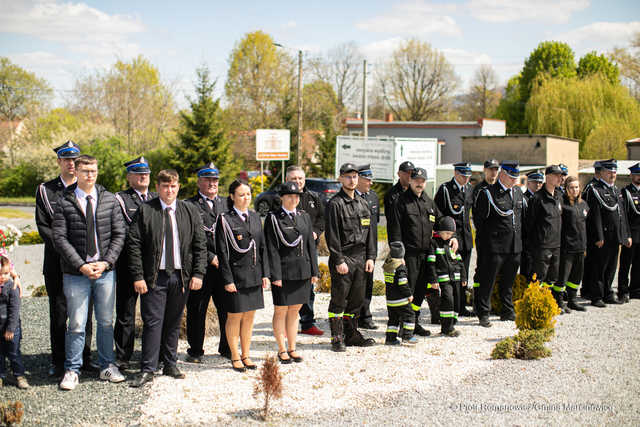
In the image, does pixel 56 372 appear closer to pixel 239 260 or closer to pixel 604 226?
pixel 239 260

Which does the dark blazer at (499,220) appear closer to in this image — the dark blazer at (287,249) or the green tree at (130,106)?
the dark blazer at (287,249)

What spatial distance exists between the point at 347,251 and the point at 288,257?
3.10ft

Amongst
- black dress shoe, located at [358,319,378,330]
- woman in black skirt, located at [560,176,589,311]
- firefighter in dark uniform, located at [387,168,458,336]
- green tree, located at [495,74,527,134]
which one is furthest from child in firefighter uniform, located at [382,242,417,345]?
green tree, located at [495,74,527,134]

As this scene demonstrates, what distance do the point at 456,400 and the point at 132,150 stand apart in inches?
1468

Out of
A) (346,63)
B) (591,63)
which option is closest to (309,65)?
(346,63)

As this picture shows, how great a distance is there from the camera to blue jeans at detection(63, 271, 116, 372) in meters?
5.29

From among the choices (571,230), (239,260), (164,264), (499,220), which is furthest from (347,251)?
(571,230)

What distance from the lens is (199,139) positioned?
3108 centimetres

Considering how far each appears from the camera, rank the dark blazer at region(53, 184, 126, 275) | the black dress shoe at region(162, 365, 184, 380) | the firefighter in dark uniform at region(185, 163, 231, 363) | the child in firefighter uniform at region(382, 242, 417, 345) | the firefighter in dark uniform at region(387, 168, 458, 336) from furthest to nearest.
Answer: the firefighter in dark uniform at region(387, 168, 458, 336)
the child in firefighter uniform at region(382, 242, 417, 345)
the firefighter in dark uniform at region(185, 163, 231, 363)
the black dress shoe at region(162, 365, 184, 380)
the dark blazer at region(53, 184, 126, 275)

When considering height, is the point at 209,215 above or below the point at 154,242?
above

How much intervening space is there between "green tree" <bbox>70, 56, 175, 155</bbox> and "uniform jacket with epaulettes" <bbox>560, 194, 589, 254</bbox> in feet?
116

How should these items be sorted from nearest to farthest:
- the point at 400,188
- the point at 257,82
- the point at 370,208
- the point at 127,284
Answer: the point at 127,284 < the point at 370,208 < the point at 400,188 < the point at 257,82

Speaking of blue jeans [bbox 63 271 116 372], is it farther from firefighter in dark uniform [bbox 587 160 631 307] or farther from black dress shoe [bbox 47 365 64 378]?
firefighter in dark uniform [bbox 587 160 631 307]

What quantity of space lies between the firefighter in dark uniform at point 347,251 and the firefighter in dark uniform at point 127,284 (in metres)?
2.12
